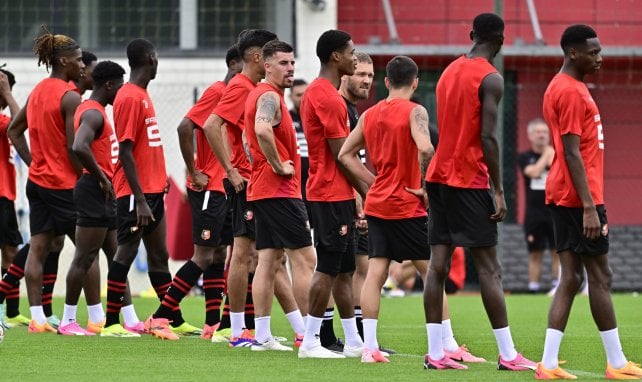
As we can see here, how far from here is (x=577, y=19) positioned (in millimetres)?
22203

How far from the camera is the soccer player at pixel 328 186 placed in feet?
30.6

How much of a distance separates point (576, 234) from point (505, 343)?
0.88 m

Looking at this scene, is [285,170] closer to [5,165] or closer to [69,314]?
[69,314]

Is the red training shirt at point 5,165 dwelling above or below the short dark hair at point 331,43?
below

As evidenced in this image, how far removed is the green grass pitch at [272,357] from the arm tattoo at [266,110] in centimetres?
167

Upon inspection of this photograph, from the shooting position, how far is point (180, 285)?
11.1 metres

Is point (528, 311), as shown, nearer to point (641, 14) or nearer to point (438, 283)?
point (438, 283)

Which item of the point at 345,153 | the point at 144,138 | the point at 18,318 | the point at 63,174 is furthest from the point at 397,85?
the point at 18,318

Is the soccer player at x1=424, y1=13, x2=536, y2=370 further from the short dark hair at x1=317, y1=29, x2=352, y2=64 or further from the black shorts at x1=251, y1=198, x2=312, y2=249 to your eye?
the black shorts at x1=251, y1=198, x2=312, y2=249

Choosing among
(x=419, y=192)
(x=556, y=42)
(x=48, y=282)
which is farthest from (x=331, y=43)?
(x=556, y=42)

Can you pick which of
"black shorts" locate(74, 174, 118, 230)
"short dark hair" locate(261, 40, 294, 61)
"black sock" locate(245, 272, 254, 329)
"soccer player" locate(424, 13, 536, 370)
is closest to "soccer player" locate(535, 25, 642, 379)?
"soccer player" locate(424, 13, 536, 370)

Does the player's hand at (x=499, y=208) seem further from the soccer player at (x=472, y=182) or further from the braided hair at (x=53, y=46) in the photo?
the braided hair at (x=53, y=46)

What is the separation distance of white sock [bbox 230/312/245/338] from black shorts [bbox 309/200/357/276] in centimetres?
113

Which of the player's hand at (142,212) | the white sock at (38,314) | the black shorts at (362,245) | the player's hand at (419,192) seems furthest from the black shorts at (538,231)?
the player's hand at (419,192)
